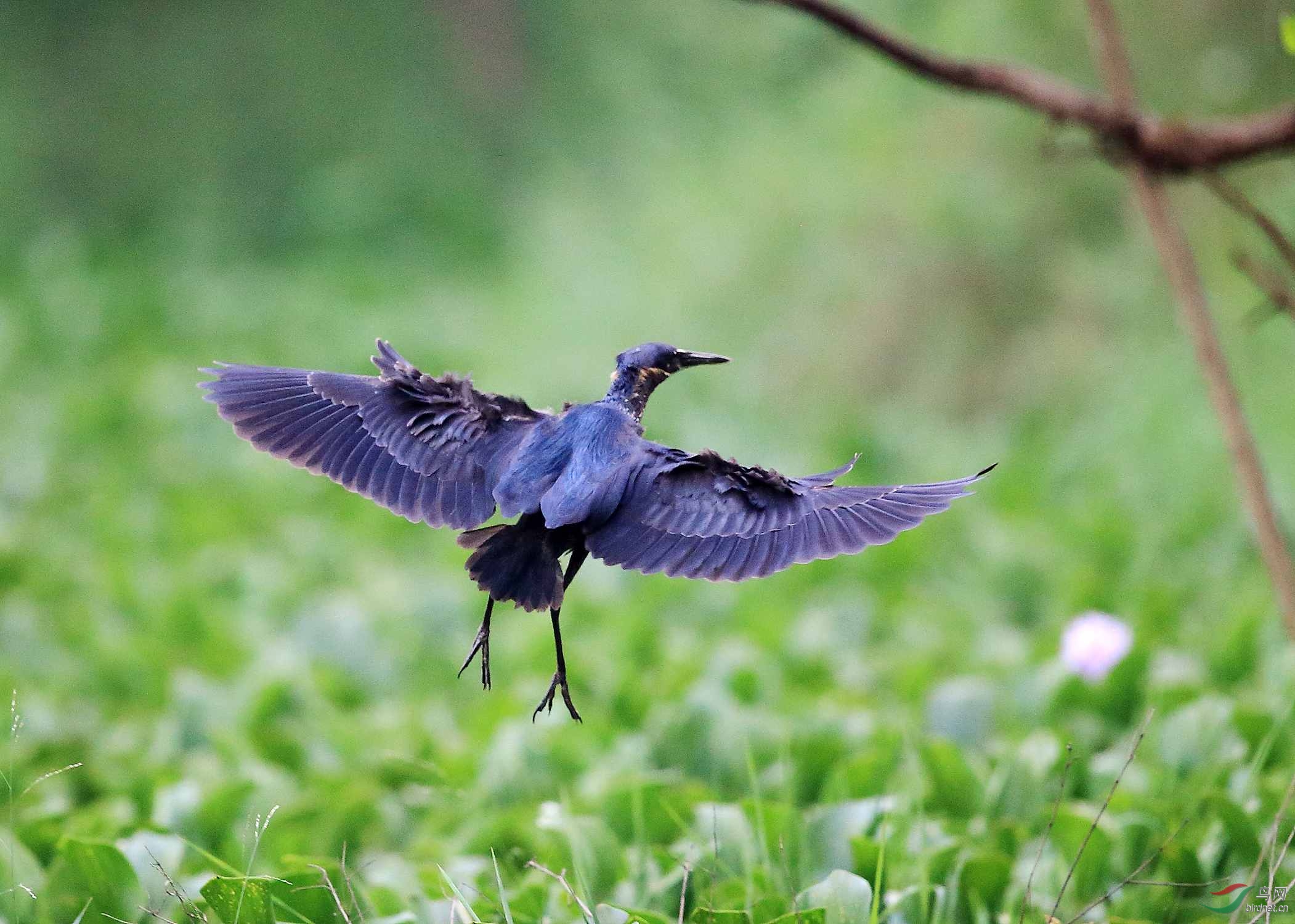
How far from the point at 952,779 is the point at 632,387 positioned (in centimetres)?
191

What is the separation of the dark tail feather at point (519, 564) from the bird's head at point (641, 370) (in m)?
0.22

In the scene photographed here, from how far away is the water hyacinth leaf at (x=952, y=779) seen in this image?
11.1ft

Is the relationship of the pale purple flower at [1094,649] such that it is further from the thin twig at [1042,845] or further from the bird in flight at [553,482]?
the bird in flight at [553,482]

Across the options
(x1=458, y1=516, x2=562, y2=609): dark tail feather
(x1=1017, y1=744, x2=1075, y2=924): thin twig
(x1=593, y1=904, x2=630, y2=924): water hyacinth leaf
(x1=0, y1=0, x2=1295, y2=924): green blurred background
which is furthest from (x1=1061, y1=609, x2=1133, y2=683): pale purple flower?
(x1=458, y1=516, x2=562, y2=609): dark tail feather

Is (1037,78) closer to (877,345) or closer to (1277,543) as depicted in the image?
(1277,543)

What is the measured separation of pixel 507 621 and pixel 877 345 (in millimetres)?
3039

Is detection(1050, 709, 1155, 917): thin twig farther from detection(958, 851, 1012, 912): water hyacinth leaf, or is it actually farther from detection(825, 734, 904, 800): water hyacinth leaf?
detection(825, 734, 904, 800): water hyacinth leaf

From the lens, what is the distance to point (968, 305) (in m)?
7.45

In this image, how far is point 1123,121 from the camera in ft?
9.91

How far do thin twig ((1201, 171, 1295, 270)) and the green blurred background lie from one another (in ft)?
3.16

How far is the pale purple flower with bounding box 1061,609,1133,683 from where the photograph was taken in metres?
4.07

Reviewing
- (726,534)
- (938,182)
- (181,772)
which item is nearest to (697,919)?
(726,534)

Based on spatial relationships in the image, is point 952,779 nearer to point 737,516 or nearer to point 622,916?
point 622,916

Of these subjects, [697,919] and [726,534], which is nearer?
[726,534]
